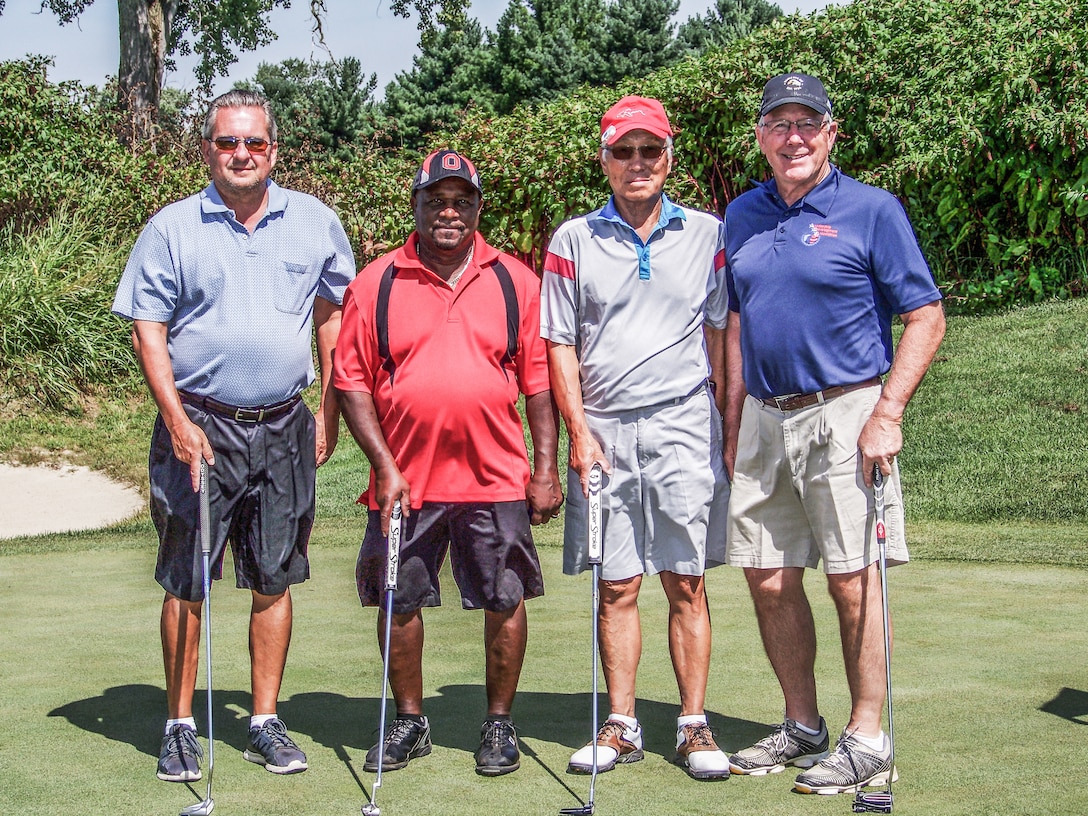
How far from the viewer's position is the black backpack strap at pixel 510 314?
4.00 metres

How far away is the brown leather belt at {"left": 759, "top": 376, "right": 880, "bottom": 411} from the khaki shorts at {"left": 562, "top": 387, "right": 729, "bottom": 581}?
0.90ft

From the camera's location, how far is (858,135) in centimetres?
1176

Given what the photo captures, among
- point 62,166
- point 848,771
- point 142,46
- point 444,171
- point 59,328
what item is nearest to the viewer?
point 848,771

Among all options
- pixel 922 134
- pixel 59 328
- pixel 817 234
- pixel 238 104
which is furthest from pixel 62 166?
pixel 817 234

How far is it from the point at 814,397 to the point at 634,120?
0.96 m

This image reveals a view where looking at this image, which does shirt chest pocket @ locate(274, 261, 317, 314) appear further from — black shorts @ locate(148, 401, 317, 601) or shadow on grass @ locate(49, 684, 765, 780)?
shadow on grass @ locate(49, 684, 765, 780)

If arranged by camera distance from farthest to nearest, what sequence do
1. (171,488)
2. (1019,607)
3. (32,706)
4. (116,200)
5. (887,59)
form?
(116,200) → (887,59) → (1019,607) → (32,706) → (171,488)

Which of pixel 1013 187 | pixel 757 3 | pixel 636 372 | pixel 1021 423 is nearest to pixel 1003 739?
pixel 636 372

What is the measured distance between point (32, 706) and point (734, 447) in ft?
7.70

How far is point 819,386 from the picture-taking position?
12.5 feet

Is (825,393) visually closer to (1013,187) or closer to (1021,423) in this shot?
A: (1021,423)

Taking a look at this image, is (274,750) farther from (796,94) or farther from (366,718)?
(796,94)

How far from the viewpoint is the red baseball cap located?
4.01 meters

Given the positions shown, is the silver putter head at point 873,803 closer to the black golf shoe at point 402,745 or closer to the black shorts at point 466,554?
the black shorts at point 466,554
